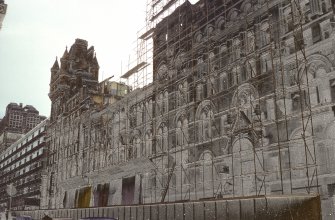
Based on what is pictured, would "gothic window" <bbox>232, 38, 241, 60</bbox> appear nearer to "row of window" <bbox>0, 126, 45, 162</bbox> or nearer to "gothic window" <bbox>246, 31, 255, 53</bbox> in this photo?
"gothic window" <bbox>246, 31, 255, 53</bbox>

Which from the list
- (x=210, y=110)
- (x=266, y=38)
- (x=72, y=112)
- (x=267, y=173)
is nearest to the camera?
(x=267, y=173)

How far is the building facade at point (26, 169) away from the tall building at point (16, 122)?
19.6 meters

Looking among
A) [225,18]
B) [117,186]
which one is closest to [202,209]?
[225,18]

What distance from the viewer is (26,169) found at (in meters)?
68.3

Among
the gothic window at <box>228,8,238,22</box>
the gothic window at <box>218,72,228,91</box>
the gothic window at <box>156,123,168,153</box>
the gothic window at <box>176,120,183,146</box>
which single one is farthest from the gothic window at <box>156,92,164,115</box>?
the gothic window at <box>228,8,238,22</box>

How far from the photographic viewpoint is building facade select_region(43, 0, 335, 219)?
20.3 metres

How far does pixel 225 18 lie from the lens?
26891 mm

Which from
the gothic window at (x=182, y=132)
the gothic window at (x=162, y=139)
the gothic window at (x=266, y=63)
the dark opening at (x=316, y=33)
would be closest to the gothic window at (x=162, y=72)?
the gothic window at (x=162, y=139)

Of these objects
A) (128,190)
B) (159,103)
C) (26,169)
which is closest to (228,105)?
(159,103)

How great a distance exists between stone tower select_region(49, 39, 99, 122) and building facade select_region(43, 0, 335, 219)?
13.5m

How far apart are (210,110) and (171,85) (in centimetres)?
535

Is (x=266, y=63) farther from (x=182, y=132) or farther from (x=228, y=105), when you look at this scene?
(x=182, y=132)

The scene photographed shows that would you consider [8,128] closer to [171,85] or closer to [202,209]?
[171,85]

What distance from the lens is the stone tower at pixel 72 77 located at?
5175 centimetres
